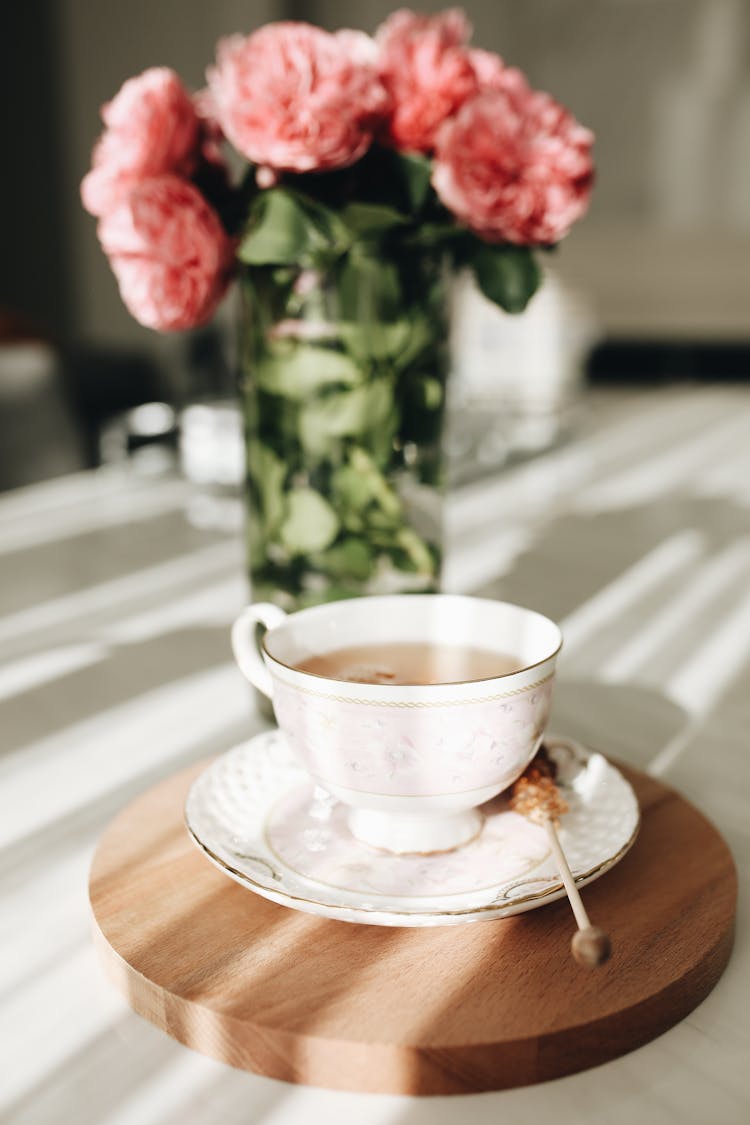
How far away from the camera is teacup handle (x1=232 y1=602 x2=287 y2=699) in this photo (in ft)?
1.52

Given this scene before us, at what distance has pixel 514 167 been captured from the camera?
54cm

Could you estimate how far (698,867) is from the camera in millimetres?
424

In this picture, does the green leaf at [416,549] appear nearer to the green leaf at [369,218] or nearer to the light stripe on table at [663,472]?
the green leaf at [369,218]

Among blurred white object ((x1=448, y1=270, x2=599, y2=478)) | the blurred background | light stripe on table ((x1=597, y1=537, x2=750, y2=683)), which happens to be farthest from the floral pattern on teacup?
the blurred background

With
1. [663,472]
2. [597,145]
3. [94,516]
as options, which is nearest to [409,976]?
[94,516]

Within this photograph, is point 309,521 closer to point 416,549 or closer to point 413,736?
point 416,549

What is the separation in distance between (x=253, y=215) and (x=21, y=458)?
1.07m

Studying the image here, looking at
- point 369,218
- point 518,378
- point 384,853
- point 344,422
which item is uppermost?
point 369,218

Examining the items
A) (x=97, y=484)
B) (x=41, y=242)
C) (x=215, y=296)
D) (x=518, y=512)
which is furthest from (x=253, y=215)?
(x=41, y=242)

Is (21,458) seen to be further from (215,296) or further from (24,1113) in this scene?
(24,1113)

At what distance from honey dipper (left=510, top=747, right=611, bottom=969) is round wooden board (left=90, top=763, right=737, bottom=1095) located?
2cm

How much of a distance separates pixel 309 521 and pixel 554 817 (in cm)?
22

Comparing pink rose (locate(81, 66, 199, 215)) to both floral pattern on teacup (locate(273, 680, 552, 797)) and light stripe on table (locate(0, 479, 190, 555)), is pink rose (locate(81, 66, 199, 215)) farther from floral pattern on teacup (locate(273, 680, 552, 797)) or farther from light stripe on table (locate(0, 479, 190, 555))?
light stripe on table (locate(0, 479, 190, 555))

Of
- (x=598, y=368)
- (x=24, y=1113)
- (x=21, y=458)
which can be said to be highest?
(x=24, y=1113)
